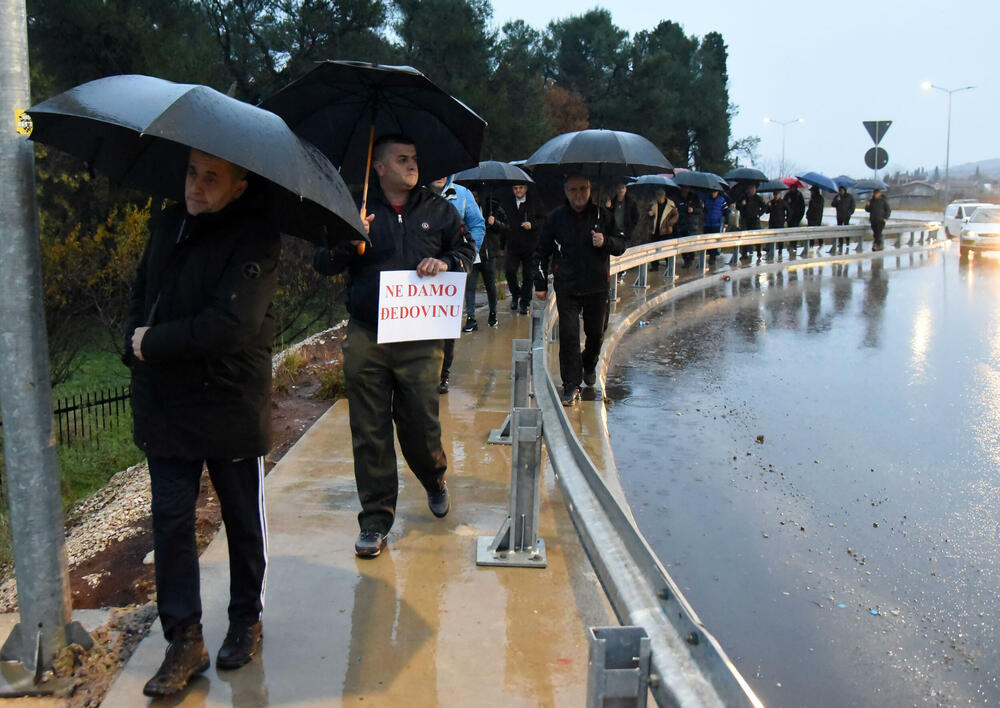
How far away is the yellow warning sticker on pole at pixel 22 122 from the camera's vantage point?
3.57m

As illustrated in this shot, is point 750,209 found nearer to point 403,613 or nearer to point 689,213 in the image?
point 689,213

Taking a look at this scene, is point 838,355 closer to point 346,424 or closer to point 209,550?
point 346,424

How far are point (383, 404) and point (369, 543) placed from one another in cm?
68

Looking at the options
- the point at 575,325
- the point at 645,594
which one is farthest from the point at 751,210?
the point at 645,594

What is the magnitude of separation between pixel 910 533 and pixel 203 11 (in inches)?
973

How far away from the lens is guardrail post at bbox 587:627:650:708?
6.68 feet

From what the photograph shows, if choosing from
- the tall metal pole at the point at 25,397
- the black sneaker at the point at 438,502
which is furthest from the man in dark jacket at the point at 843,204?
the tall metal pole at the point at 25,397

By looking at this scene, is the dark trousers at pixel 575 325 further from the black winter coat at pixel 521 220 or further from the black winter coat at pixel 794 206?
the black winter coat at pixel 794 206

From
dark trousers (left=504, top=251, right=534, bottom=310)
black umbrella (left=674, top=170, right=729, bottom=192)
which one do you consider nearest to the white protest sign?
dark trousers (left=504, top=251, right=534, bottom=310)

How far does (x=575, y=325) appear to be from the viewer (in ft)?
28.3

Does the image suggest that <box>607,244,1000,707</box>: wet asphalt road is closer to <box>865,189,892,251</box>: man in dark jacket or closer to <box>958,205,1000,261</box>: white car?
<box>865,189,892,251</box>: man in dark jacket

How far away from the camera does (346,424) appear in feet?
25.9

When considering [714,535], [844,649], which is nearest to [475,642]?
[844,649]

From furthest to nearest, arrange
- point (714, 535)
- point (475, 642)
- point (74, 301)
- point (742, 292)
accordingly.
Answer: point (742, 292), point (74, 301), point (714, 535), point (475, 642)
